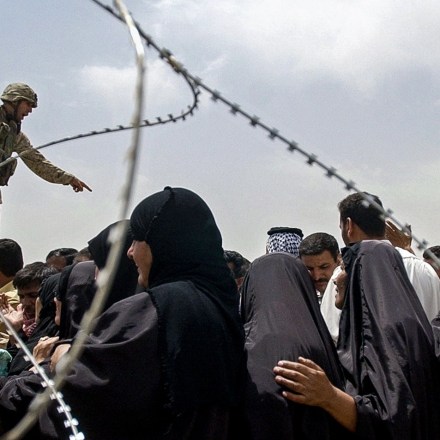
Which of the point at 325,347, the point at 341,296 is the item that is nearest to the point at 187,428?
the point at 325,347

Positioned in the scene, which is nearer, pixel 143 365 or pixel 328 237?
pixel 143 365

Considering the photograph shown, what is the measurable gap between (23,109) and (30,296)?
2166 mm

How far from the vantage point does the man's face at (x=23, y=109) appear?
615 cm

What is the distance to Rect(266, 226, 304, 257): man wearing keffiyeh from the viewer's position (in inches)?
176

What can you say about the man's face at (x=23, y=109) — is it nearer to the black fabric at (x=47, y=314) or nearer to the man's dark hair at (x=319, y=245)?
the black fabric at (x=47, y=314)

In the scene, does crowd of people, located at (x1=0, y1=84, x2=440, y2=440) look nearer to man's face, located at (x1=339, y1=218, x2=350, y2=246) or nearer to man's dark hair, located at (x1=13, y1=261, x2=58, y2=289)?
man's face, located at (x1=339, y1=218, x2=350, y2=246)

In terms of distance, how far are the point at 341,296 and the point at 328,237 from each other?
198 cm

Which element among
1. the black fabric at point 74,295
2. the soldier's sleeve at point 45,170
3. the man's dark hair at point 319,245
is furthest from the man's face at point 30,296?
the man's dark hair at point 319,245

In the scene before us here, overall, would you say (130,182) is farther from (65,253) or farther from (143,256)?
(65,253)

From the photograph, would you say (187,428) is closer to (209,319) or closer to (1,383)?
(209,319)

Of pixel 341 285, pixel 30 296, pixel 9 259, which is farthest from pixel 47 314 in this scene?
pixel 341 285

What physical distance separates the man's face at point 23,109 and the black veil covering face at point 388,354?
3.98 m

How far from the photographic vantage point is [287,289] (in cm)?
276

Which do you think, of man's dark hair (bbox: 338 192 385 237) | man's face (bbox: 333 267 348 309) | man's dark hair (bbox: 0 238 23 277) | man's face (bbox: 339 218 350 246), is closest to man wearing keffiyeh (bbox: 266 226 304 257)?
man's face (bbox: 339 218 350 246)
